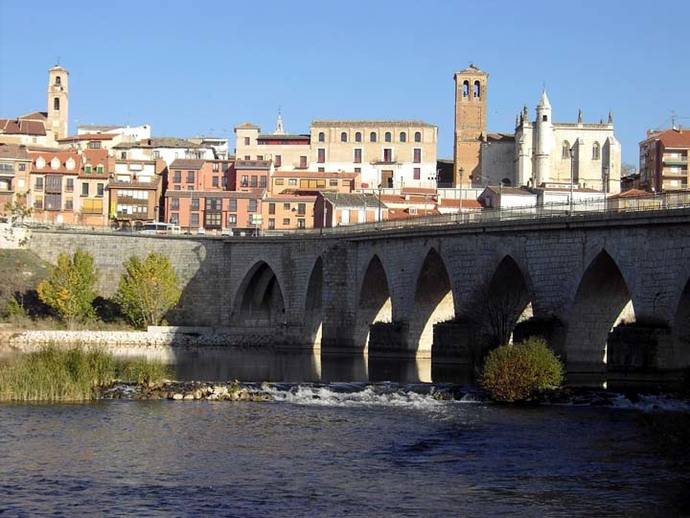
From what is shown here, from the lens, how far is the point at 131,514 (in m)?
28.2

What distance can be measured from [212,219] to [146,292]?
1217 inches

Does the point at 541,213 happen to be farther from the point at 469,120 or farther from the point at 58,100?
the point at 58,100

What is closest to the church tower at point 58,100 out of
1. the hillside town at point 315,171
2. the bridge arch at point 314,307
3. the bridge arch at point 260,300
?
the hillside town at point 315,171

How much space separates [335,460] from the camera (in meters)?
34.8

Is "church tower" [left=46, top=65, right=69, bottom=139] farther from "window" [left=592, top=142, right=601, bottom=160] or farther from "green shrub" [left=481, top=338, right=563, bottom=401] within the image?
"green shrub" [left=481, top=338, right=563, bottom=401]

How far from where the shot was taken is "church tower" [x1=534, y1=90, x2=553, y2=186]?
440 feet

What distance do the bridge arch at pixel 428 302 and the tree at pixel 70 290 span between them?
2755 cm

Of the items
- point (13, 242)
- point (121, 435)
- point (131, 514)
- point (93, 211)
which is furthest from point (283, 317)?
point (131, 514)

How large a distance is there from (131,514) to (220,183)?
352 ft

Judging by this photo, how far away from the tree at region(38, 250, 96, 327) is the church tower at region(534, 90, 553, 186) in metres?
56.2

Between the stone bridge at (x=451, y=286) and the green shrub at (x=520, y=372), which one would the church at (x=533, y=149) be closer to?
the stone bridge at (x=451, y=286)

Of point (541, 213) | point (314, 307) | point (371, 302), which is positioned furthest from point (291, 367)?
point (314, 307)

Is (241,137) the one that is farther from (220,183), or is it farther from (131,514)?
(131,514)

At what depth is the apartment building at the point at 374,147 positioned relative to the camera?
14212 cm
